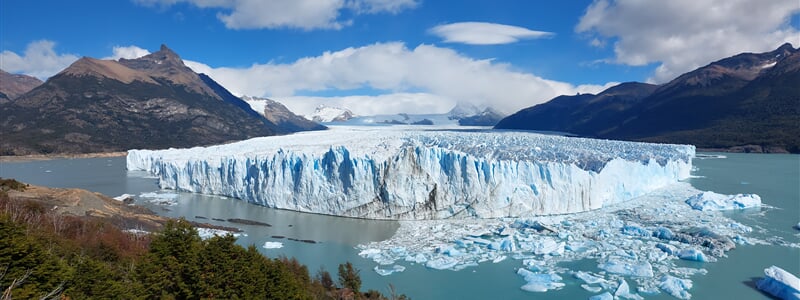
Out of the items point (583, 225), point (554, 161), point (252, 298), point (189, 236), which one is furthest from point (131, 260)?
point (554, 161)

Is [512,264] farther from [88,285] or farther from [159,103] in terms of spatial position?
[159,103]

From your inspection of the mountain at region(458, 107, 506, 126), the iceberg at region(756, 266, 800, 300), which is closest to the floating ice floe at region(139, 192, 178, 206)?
the iceberg at region(756, 266, 800, 300)

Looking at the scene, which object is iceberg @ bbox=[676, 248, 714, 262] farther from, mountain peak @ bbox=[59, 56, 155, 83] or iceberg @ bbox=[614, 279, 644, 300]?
mountain peak @ bbox=[59, 56, 155, 83]

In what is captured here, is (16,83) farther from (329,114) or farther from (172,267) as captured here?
(172,267)

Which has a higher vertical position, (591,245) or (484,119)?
(484,119)

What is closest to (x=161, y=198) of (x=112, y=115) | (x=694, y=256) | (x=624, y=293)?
(x=624, y=293)

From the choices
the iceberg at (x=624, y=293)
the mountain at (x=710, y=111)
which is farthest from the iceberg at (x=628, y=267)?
the mountain at (x=710, y=111)
